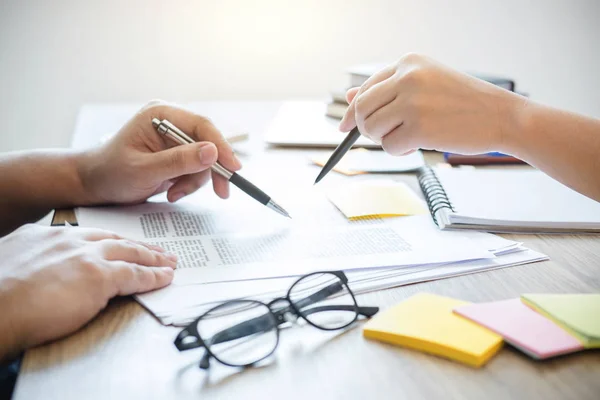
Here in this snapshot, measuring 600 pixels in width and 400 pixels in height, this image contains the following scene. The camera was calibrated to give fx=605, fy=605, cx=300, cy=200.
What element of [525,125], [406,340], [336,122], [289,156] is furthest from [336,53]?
[406,340]

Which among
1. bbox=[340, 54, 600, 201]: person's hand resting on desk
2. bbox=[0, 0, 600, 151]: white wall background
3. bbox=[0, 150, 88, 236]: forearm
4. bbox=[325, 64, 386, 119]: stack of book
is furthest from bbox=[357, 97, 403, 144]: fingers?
bbox=[0, 0, 600, 151]: white wall background

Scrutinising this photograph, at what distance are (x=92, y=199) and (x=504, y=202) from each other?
59cm

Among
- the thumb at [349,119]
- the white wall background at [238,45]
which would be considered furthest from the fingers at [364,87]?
the white wall background at [238,45]

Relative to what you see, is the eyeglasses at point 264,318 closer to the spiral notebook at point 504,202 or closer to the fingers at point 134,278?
the fingers at point 134,278

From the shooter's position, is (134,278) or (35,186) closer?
(134,278)

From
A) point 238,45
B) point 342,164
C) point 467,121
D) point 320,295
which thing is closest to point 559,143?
point 467,121

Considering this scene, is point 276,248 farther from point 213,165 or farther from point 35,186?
point 35,186

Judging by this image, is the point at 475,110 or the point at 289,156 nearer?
the point at 475,110

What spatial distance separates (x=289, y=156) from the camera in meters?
1.16

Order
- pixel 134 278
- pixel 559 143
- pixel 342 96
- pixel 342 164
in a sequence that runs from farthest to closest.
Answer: pixel 342 96
pixel 342 164
pixel 559 143
pixel 134 278

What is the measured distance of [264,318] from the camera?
56cm

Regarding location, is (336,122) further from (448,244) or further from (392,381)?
(392,381)

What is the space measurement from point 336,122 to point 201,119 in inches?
20.6

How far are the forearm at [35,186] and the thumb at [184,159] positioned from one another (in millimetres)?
124
